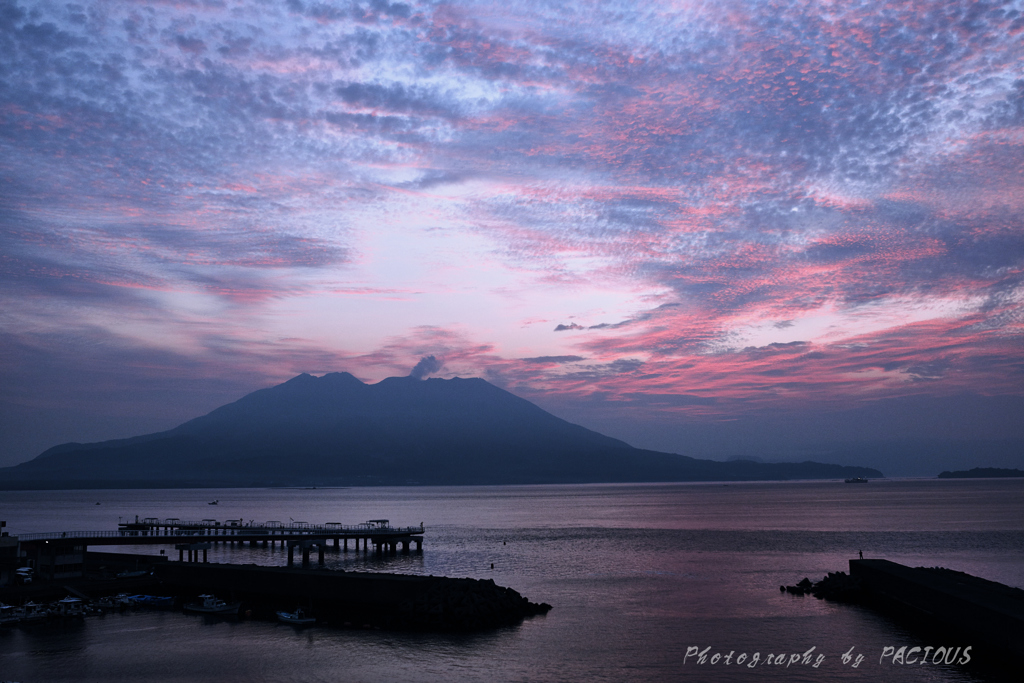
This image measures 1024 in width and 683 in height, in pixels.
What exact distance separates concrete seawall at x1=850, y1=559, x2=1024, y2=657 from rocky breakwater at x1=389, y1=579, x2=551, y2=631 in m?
19.9

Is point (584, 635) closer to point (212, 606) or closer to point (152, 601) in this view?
point (212, 606)

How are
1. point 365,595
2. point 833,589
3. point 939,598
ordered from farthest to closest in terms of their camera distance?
point 833,589
point 365,595
point 939,598

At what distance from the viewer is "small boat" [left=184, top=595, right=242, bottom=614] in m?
45.3

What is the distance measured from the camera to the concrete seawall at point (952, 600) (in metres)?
30.9

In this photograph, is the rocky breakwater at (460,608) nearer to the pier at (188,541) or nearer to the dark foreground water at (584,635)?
the dark foreground water at (584,635)

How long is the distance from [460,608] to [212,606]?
629 inches

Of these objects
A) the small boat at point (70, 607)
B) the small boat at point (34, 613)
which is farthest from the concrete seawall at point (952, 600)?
the small boat at point (34, 613)

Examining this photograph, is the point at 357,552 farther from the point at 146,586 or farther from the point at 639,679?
the point at 639,679

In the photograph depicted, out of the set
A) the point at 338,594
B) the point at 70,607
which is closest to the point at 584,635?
the point at 338,594

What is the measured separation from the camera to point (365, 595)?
146ft

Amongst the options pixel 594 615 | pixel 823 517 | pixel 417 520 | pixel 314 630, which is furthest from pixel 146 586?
pixel 823 517

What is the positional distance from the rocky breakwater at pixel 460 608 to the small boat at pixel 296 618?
4521 millimetres

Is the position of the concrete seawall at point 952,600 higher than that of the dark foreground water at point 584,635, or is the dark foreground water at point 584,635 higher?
the concrete seawall at point 952,600

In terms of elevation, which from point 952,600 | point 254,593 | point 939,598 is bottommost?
point 254,593
